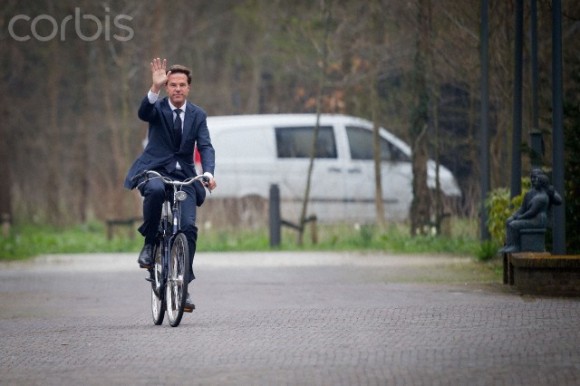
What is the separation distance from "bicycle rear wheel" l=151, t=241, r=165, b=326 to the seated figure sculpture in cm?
382

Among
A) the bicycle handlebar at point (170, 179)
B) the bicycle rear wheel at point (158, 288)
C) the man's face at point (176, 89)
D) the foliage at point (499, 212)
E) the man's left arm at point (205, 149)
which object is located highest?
the man's face at point (176, 89)

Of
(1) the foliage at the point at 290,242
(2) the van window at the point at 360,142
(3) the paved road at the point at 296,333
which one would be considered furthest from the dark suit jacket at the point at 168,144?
(2) the van window at the point at 360,142

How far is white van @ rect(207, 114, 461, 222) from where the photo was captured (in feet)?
91.9

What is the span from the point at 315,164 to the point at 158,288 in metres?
16.8

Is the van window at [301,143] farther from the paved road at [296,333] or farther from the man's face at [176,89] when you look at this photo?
the man's face at [176,89]

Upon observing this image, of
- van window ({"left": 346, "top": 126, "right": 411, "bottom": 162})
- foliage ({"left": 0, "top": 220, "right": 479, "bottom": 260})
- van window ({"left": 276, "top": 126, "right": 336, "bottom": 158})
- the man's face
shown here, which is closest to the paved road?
the man's face

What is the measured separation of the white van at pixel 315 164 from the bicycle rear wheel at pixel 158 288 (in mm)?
14855

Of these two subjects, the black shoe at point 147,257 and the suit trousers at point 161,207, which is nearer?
the suit trousers at point 161,207

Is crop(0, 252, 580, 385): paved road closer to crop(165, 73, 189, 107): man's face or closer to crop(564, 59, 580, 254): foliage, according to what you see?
crop(564, 59, 580, 254): foliage

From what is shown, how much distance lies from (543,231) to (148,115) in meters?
4.37

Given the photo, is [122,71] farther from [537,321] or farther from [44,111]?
[537,321]

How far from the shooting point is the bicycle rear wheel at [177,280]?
11.6 m

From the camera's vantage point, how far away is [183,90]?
12141 millimetres

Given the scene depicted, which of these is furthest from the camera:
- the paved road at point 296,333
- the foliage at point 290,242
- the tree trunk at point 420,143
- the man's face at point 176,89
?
the tree trunk at point 420,143
